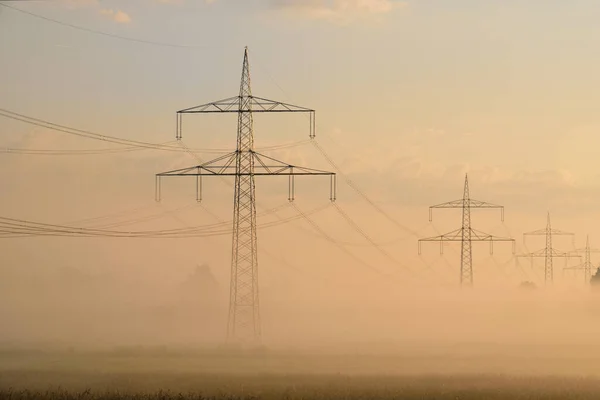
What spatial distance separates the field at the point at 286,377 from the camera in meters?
74.1

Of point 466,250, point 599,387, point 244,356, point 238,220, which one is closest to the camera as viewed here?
point 599,387

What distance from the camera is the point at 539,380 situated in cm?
8800

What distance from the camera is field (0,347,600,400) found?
74.1 metres

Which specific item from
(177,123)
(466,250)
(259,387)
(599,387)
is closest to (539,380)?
(599,387)

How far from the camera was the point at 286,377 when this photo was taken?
3396 inches

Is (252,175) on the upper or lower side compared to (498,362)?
upper

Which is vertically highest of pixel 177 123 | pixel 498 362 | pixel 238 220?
pixel 177 123

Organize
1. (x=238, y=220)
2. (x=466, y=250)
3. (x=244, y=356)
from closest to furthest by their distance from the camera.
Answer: (x=238, y=220) < (x=244, y=356) < (x=466, y=250)

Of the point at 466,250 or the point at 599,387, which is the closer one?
the point at 599,387

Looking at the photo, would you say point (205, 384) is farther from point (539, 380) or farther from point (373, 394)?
point (539, 380)

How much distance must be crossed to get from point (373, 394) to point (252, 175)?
89.7 ft

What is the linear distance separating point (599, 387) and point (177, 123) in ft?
106

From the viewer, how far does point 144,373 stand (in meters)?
86.1

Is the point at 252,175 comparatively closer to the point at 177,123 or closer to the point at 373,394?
the point at 177,123
